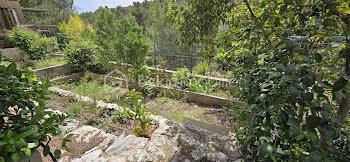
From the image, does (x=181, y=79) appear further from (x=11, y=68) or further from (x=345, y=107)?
(x=11, y=68)

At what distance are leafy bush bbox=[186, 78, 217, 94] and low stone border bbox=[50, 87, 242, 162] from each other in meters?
Result: 1.97

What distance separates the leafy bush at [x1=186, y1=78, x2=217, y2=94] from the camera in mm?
4254

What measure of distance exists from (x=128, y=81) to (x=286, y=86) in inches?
180

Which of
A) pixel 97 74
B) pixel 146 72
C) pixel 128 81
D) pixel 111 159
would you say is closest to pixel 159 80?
pixel 146 72

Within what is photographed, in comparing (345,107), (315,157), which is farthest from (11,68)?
(345,107)

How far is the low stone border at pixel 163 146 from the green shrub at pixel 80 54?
3.66m

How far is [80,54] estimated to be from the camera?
5.45 meters

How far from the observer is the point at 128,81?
4.91m

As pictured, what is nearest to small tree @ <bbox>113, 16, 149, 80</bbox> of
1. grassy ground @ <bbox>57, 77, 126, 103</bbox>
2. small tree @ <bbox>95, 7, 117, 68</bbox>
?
small tree @ <bbox>95, 7, 117, 68</bbox>

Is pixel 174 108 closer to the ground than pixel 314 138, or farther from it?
closer to the ground

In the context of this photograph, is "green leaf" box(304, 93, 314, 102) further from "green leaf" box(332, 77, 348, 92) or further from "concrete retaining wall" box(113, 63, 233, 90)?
"concrete retaining wall" box(113, 63, 233, 90)

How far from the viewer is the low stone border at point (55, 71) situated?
187 inches

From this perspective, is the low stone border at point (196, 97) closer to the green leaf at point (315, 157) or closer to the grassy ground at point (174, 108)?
the grassy ground at point (174, 108)

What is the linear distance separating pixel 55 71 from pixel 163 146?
4.76 m
